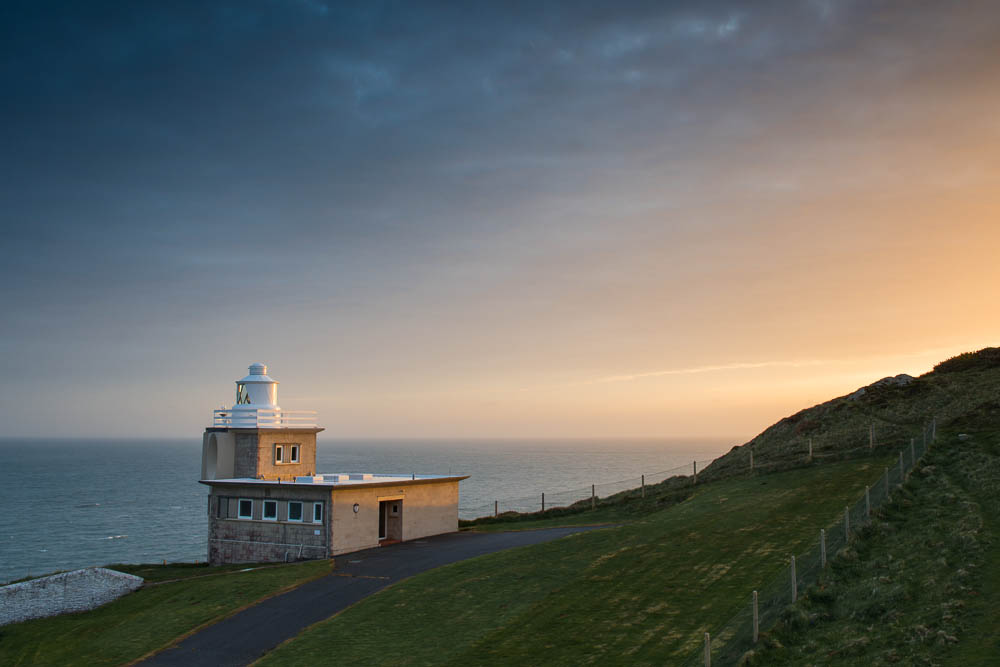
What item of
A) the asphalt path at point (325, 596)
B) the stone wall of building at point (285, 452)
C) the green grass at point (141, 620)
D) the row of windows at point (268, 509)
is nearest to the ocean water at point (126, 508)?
the asphalt path at point (325, 596)

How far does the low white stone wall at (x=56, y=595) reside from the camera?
30.3 m

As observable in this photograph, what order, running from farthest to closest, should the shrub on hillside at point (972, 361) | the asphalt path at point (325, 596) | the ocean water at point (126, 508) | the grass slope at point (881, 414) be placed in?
1. the ocean water at point (126, 508)
2. the shrub on hillside at point (972, 361)
3. the grass slope at point (881, 414)
4. the asphalt path at point (325, 596)

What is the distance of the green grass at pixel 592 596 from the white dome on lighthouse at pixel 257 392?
20973mm

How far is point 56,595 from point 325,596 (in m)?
14.0

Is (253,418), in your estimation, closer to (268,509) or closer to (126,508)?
(268,509)

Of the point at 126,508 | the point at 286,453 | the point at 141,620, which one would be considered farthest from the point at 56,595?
the point at 126,508

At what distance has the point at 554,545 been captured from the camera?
91.0 ft

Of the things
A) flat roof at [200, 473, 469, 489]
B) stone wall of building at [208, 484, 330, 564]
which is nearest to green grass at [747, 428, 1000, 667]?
flat roof at [200, 473, 469, 489]

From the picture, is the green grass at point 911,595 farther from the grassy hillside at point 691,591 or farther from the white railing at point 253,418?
the white railing at point 253,418

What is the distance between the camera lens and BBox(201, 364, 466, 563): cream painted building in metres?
34.1

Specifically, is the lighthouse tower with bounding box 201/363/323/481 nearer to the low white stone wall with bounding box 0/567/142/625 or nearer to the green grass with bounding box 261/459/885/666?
the low white stone wall with bounding box 0/567/142/625

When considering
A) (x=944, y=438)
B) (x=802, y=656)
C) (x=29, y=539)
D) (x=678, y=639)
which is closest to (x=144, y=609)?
(x=678, y=639)

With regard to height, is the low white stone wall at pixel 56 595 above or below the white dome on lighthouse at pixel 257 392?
below

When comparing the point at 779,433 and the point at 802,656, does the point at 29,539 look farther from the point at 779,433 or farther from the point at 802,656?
the point at 802,656
